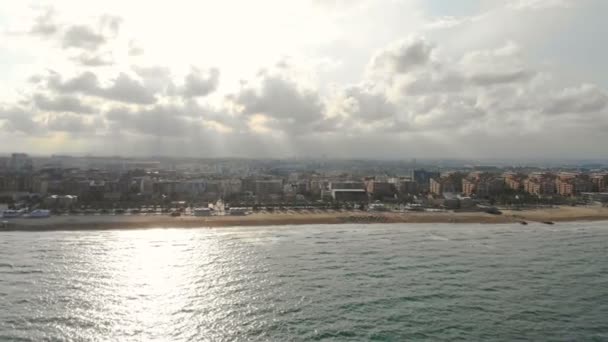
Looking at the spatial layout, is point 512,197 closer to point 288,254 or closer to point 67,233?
point 288,254

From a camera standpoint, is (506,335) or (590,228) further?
(590,228)

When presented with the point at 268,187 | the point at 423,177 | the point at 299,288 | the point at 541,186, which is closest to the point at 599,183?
the point at 541,186

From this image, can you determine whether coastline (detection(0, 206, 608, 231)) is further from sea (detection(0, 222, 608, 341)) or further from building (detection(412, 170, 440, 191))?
building (detection(412, 170, 440, 191))

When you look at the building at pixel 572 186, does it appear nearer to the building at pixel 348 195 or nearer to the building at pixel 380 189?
the building at pixel 380 189

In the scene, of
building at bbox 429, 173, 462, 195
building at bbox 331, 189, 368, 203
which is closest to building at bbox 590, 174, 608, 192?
building at bbox 429, 173, 462, 195

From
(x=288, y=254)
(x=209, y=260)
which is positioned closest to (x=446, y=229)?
(x=288, y=254)

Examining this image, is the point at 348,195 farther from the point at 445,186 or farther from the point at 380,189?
the point at 445,186
